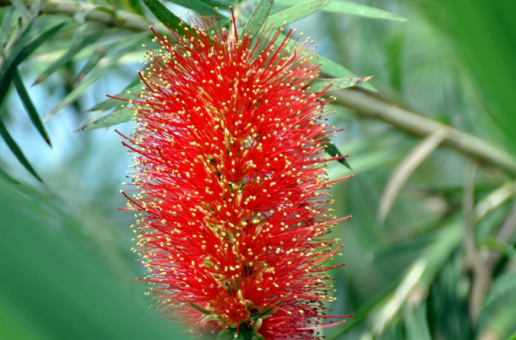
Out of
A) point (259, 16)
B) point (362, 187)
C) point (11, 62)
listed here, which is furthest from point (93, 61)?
point (362, 187)

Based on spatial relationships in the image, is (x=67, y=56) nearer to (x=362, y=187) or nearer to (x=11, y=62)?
(x=11, y=62)

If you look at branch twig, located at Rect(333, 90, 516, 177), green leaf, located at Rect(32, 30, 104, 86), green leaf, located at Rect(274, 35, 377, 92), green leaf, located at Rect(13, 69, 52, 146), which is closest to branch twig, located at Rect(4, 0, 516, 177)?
branch twig, located at Rect(333, 90, 516, 177)

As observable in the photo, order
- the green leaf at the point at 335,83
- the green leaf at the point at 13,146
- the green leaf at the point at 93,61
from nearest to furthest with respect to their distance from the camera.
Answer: the green leaf at the point at 335,83 < the green leaf at the point at 13,146 < the green leaf at the point at 93,61

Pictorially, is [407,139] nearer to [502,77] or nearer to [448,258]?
[448,258]

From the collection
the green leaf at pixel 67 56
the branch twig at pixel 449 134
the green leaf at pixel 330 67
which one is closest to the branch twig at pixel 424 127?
the branch twig at pixel 449 134

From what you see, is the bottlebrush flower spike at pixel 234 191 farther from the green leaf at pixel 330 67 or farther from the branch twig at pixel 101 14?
the branch twig at pixel 101 14

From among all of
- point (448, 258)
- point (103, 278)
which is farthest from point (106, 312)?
point (448, 258)
